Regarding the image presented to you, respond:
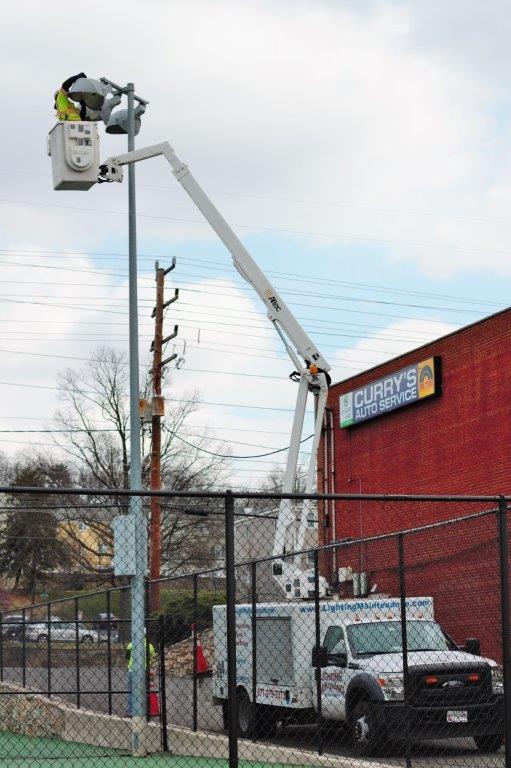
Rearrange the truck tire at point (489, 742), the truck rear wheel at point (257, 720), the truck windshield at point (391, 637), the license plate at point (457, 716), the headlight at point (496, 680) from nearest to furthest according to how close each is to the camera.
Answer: the license plate at point (457, 716) → the truck tire at point (489, 742) → the headlight at point (496, 680) → the truck windshield at point (391, 637) → the truck rear wheel at point (257, 720)

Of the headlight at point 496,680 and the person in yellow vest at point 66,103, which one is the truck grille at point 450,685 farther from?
the person in yellow vest at point 66,103

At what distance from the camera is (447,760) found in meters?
12.7

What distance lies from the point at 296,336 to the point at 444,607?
5.55 meters

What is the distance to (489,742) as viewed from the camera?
42.4 ft

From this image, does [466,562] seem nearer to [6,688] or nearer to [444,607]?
[444,607]

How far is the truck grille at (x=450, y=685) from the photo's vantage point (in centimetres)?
1270

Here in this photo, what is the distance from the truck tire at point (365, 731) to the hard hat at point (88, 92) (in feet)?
35.4

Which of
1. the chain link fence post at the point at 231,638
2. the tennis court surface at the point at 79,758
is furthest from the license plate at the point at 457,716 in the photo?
the chain link fence post at the point at 231,638

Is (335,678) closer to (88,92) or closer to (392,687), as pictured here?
(392,687)

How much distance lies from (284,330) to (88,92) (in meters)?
5.56

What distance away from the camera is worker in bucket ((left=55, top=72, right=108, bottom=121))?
1864 centimetres

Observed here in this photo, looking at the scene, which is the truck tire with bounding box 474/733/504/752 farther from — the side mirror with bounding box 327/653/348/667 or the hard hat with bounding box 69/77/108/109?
the hard hat with bounding box 69/77/108/109

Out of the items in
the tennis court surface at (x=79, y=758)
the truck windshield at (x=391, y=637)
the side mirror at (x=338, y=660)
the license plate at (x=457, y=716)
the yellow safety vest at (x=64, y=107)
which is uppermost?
the yellow safety vest at (x=64, y=107)

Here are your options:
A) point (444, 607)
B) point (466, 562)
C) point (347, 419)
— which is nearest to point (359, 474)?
point (347, 419)
